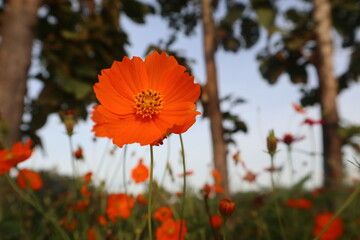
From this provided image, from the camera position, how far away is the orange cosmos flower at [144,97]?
69 cm

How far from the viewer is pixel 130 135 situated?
0.69 meters

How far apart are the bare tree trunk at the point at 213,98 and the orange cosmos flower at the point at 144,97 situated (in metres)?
3.25

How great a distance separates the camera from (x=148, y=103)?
753 mm

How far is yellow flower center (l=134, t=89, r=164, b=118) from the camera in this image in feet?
2.45

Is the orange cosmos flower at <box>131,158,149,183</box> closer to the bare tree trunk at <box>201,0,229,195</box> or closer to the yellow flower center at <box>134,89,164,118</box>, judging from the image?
the yellow flower center at <box>134,89,164,118</box>

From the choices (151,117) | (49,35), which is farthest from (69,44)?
(151,117)

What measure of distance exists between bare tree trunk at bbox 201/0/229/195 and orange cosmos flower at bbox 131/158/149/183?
2443 mm

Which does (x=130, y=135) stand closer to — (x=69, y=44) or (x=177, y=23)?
(x=69, y=44)

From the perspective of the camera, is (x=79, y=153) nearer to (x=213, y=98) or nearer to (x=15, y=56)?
(x=15, y=56)

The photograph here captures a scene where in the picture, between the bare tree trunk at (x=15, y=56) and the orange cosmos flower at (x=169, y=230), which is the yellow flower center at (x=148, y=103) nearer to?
the orange cosmos flower at (x=169, y=230)

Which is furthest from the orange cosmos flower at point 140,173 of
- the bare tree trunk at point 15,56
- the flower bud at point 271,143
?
the bare tree trunk at point 15,56

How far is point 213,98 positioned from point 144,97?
12.0 feet

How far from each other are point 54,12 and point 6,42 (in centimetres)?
95

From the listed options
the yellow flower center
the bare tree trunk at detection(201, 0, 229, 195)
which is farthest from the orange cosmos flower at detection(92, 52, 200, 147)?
the bare tree trunk at detection(201, 0, 229, 195)
